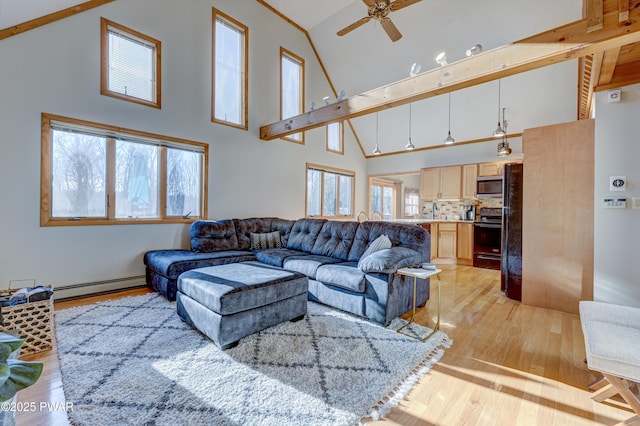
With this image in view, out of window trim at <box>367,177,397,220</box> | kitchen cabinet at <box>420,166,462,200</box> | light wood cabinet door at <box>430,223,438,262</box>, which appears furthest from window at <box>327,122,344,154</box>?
light wood cabinet door at <box>430,223,438,262</box>

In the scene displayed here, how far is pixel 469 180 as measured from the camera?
6.01m

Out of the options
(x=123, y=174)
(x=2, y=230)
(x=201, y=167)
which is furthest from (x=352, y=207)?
(x=2, y=230)

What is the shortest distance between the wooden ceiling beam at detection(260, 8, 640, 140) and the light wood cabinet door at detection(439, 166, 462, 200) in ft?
11.6

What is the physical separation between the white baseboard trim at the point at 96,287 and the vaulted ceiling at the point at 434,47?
2.74 meters

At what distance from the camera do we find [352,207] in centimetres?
764

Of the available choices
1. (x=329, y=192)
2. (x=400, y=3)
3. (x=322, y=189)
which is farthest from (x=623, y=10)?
(x=329, y=192)

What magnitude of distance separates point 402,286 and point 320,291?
880 millimetres

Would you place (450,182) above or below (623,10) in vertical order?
below

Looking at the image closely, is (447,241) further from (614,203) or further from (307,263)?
(307,263)

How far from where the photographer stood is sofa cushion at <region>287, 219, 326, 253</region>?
4.08m

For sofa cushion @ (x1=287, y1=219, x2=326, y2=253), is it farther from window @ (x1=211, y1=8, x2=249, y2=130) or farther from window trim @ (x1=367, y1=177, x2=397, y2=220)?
window trim @ (x1=367, y1=177, x2=397, y2=220)

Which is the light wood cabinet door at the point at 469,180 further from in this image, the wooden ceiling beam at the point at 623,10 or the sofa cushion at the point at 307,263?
the wooden ceiling beam at the point at 623,10

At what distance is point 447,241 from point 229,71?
537 cm

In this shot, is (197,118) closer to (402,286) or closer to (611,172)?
(402,286)
